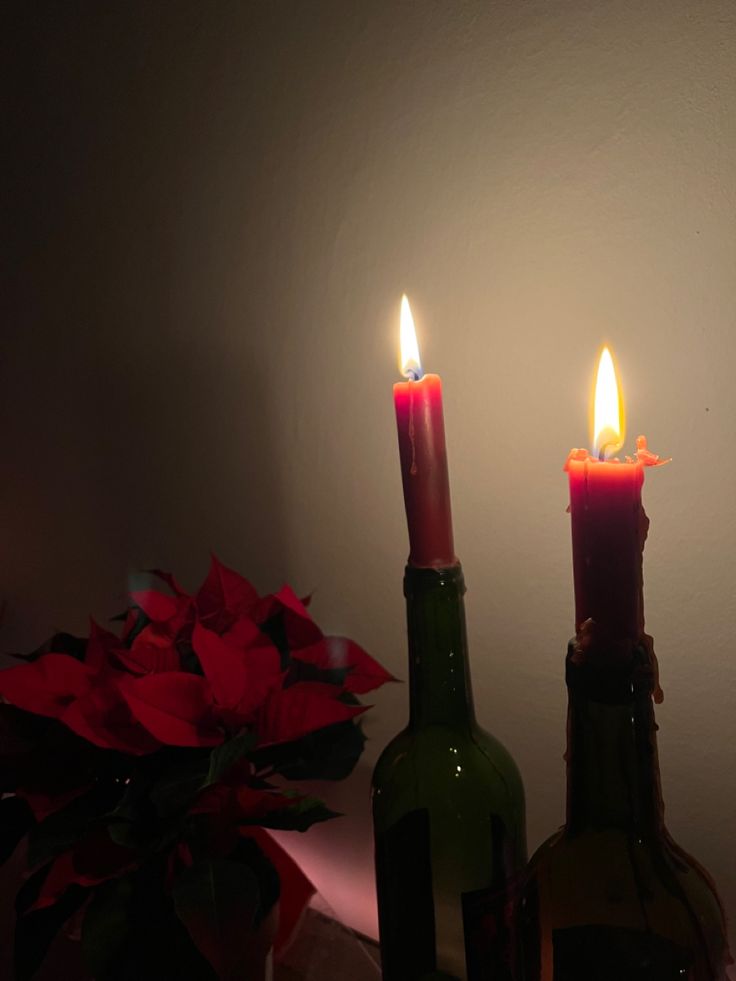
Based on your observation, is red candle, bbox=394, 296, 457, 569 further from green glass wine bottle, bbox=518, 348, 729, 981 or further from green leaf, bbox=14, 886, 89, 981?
green leaf, bbox=14, 886, 89, 981

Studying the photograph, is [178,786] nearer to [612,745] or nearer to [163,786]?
[163,786]

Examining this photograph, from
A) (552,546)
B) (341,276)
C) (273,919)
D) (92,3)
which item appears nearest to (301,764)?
(273,919)

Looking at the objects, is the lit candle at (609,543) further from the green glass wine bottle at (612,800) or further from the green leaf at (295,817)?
the green leaf at (295,817)

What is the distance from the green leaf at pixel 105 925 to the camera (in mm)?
504

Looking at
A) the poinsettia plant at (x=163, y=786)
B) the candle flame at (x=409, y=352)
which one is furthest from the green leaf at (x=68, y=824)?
the candle flame at (x=409, y=352)

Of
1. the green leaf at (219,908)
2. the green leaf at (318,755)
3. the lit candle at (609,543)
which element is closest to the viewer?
the lit candle at (609,543)

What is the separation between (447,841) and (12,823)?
0.98 feet

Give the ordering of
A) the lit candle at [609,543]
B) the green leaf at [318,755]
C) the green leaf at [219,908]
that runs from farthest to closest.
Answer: the green leaf at [318,755] → the green leaf at [219,908] → the lit candle at [609,543]

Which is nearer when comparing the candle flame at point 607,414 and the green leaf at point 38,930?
the candle flame at point 607,414

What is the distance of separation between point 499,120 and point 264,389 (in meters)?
0.30

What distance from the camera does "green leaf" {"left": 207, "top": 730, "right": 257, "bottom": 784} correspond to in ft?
1.65

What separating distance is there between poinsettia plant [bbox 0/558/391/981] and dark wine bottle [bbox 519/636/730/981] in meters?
0.19

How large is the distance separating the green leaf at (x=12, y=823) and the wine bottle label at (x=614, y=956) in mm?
364

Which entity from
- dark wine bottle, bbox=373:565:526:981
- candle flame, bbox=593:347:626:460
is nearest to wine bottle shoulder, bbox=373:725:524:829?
dark wine bottle, bbox=373:565:526:981
